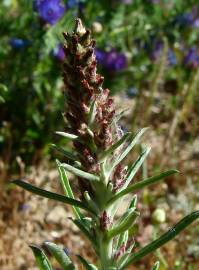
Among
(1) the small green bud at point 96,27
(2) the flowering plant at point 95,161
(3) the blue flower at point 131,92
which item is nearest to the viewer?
(2) the flowering plant at point 95,161

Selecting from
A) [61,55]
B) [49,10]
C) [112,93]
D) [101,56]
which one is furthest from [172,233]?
[112,93]

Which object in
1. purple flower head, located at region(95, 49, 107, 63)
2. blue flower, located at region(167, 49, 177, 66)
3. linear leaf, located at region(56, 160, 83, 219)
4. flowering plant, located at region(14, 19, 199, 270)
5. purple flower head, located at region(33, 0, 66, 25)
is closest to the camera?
flowering plant, located at region(14, 19, 199, 270)

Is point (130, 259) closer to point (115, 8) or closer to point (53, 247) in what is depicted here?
point (53, 247)

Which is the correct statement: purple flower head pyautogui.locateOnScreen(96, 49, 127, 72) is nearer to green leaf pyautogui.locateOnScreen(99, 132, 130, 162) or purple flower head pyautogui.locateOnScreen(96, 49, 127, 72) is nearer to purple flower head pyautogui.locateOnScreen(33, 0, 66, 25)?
purple flower head pyautogui.locateOnScreen(33, 0, 66, 25)

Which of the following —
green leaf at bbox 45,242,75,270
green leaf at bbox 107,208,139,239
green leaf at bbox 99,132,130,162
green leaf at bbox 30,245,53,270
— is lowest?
green leaf at bbox 45,242,75,270

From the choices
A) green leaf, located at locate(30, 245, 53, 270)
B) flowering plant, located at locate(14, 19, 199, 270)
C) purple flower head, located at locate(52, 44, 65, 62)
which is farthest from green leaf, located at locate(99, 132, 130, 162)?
purple flower head, located at locate(52, 44, 65, 62)

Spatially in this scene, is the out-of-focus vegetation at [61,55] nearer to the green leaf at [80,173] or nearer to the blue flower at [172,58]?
the blue flower at [172,58]

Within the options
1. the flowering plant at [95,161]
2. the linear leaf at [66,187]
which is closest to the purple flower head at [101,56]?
the linear leaf at [66,187]
